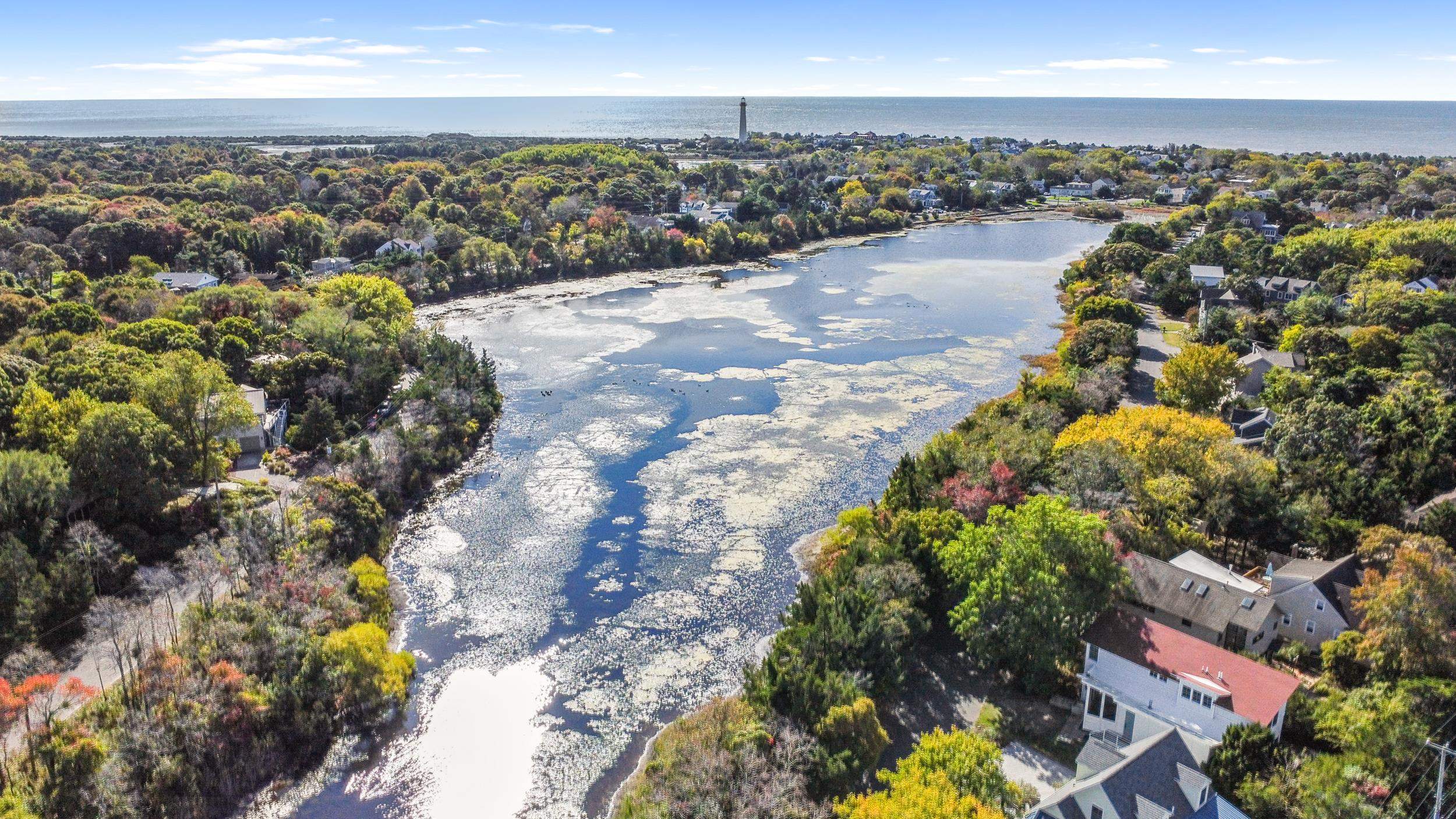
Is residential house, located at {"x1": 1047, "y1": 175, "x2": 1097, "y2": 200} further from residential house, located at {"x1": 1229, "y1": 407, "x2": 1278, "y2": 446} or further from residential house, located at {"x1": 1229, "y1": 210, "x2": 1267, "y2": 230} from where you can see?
residential house, located at {"x1": 1229, "y1": 407, "x2": 1278, "y2": 446}

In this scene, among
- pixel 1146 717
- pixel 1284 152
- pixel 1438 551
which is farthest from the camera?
pixel 1284 152

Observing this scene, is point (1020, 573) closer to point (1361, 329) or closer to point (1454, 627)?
point (1454, 627)

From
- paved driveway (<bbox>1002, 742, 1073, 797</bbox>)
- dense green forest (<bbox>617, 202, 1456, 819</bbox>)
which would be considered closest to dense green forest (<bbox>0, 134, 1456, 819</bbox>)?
dense green forest (<bbox>617, 202, 1456, 819</bbox>)

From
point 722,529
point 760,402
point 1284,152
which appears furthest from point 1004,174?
point 722,529

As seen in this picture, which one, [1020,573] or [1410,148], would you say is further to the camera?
[1410,148]

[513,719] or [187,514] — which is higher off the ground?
[187,514]

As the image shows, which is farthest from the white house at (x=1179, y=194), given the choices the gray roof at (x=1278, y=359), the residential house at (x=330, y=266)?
the residential house at (x=330, y=266)
